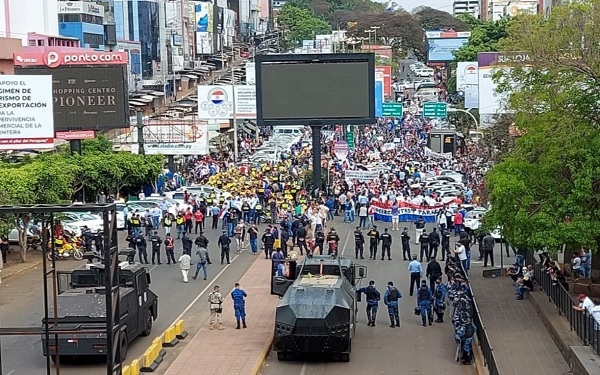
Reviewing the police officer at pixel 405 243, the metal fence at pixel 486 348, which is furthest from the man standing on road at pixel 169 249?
the metal fence at pixel 486 348

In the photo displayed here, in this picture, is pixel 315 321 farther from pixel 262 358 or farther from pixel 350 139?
pixel 350 139

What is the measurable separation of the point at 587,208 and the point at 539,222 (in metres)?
1.21

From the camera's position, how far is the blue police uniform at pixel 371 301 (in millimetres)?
24266

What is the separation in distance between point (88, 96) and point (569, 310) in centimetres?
3034

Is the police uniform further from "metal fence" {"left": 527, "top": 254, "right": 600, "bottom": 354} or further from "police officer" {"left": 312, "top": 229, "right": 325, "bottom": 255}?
"metal fence" {"left": 527, "top": 254, "right": 600, "bottom": 354}

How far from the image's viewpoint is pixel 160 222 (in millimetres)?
41781

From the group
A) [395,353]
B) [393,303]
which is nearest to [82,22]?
[393,303]

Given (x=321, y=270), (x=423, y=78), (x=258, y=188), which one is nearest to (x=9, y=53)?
(x=258, y=188)

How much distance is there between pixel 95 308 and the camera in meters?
19.6

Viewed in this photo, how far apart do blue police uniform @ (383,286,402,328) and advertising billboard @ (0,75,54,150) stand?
24287mm

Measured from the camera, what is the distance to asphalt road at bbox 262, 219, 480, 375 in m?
20.8

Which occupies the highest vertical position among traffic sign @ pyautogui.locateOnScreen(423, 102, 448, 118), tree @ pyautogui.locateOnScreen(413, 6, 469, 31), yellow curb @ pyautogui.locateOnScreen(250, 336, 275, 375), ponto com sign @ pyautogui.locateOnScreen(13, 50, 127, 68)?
tree @ pyautogui.locateOnScreen(413, 6, 469, 31)

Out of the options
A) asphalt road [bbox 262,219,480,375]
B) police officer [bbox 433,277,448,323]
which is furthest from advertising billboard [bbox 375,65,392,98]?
police officer [bbox 433,277,448,323]

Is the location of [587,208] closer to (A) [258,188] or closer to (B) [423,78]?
(A) [258,188]
